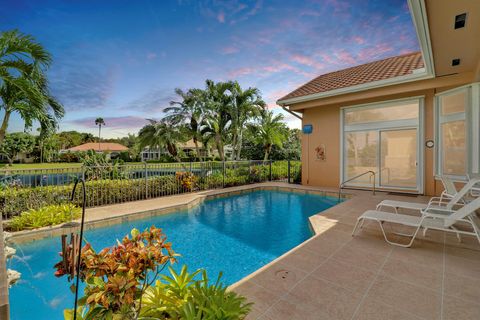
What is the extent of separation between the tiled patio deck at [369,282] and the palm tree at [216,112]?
12.6 metres

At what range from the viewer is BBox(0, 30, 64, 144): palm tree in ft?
20.7

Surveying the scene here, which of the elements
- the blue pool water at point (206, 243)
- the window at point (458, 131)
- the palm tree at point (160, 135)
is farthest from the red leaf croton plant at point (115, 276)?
the palm tree at point (160, 135)

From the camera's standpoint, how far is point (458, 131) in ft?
24.4

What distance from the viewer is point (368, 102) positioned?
1034cm

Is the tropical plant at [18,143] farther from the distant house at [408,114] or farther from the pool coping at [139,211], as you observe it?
the distant house at [408,114]

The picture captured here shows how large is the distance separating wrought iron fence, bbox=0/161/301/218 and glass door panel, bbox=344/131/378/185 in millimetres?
2948

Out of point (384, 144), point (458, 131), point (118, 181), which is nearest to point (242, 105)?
point (384, 144)

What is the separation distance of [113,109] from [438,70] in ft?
84.6

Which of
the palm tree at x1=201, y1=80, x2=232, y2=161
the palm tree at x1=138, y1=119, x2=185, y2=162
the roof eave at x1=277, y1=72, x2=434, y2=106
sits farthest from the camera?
the palm tree at x1=138, y1=119, x2=185, y2=162

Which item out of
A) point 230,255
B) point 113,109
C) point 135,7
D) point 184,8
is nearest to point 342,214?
point 230,255

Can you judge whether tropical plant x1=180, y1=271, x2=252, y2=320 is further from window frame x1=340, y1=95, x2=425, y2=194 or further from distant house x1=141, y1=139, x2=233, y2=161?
distant house x1=141, y1=139, x2=233, y2=161

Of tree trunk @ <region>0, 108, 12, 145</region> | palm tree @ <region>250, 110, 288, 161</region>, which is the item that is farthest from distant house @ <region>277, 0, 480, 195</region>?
tree trunk @ <region>0, 108, 12, 145</region>

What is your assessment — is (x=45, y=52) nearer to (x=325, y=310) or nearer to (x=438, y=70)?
(x=325, y=310)

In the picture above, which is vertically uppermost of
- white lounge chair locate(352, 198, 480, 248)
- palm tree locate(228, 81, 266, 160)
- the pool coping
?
palm tree locate(228, 81, 266, 160)
